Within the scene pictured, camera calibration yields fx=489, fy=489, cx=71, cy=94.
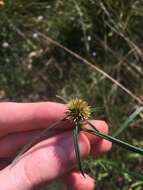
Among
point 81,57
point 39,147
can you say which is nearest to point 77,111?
point 39,147

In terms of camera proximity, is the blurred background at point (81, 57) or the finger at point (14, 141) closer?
the finger at point (14, 141)

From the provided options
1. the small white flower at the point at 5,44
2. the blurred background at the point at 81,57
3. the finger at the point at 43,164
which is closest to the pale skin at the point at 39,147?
the finger at the point at 43,164

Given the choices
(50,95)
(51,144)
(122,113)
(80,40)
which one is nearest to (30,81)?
(50,95)

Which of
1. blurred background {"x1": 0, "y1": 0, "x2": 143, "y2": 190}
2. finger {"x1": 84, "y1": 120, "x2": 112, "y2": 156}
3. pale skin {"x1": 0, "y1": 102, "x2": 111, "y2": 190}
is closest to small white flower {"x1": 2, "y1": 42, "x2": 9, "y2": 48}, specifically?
blurred background {"x1": 0, "y1": 0, "x2": 143, "y2": 190}

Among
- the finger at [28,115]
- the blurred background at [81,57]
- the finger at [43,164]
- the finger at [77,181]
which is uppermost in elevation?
the blurred background at [81,57]

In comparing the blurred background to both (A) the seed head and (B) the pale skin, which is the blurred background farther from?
(A) the seed head

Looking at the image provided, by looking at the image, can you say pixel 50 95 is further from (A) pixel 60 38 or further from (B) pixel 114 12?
(B) pixel 114 12

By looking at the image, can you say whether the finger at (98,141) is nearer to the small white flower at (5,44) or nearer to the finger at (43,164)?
the finger at (43,164)

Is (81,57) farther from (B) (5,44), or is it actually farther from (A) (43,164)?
(A) (43,164)
